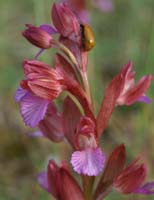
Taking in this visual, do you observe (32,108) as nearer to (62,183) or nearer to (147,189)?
(62,183)

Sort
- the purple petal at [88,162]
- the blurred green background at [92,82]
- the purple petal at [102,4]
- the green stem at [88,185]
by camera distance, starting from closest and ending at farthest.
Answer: the purple petal at [88,162], the green stem at [88,185], the blurred green background at [92,82], the purple petal at [102,4]

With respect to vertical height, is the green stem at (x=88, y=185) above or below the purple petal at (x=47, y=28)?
below

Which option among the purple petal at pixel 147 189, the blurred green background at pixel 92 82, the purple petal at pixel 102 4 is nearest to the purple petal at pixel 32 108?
the purple petal at pixel 147 189

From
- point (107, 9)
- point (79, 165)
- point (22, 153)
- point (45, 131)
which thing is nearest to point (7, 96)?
point (22, 153)

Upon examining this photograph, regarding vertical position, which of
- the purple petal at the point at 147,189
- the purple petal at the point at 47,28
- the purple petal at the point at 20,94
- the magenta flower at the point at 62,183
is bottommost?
the purple petal at the point at 147,189

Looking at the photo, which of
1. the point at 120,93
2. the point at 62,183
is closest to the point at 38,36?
the point at 120,93

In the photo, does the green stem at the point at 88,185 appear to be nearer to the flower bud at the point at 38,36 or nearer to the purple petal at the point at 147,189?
the purple petal at the point at 147,189

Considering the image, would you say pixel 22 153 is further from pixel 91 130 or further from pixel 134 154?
pixel 91 130
